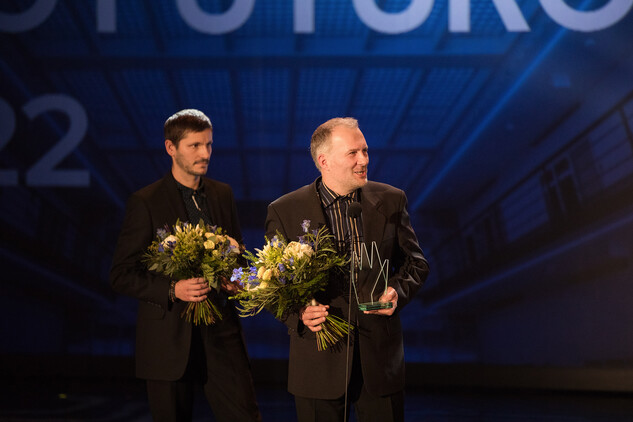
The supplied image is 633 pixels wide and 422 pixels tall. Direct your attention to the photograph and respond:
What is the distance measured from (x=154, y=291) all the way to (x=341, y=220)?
30.9 inches

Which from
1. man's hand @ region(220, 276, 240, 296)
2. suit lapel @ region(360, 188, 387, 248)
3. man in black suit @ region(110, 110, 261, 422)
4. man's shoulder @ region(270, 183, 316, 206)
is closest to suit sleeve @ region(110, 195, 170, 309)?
man in black suit @ region(110, 110, 261, 422)

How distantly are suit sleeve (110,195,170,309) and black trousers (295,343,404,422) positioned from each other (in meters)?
0.72

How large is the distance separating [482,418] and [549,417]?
1.60 ft

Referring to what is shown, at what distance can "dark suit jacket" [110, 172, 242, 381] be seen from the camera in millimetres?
2369

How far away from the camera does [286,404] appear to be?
15.9ft

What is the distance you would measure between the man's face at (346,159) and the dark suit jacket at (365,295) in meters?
0.10

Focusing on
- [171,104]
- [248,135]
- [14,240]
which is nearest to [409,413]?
[248,135]

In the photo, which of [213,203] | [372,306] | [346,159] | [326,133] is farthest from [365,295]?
[213,203]

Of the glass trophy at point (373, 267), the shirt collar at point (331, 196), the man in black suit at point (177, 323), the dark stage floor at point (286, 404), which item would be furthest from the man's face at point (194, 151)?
the dark stage floor at point (286, 404)

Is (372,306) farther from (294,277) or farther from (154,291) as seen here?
(154,291)

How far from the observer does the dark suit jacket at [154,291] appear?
237 centimetres

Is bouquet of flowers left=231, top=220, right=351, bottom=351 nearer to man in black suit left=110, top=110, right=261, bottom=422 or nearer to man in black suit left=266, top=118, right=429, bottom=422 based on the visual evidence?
man in black suit left=266, top=118, right=429, bottom=422

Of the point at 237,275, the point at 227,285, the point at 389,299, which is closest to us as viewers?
the point at 389,299

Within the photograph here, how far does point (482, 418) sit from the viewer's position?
4.38 m
